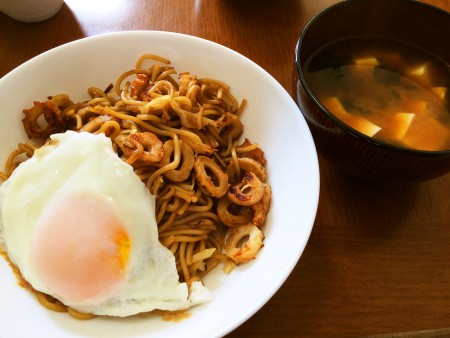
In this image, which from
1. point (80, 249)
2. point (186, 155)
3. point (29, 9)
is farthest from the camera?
point (29, 9)

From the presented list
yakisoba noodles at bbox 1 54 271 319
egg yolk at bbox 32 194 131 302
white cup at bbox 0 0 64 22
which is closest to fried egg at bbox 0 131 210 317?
egg yolk at bbox 32 194 131 302

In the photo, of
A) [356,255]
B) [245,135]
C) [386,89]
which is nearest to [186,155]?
[245,135]

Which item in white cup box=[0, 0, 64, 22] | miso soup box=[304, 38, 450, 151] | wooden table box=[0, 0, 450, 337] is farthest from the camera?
white cup box=[0, 0, 64, 22]

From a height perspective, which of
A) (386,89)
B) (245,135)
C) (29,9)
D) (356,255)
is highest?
(29,9)

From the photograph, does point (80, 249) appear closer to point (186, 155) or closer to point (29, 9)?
point (186, 155)

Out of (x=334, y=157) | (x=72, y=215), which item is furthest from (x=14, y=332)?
(x=334, y=157)

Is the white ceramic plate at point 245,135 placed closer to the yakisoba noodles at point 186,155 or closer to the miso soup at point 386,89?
the yakisoba noodles at point 186,155

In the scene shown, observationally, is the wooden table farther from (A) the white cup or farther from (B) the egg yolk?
(B) the egg yolk
